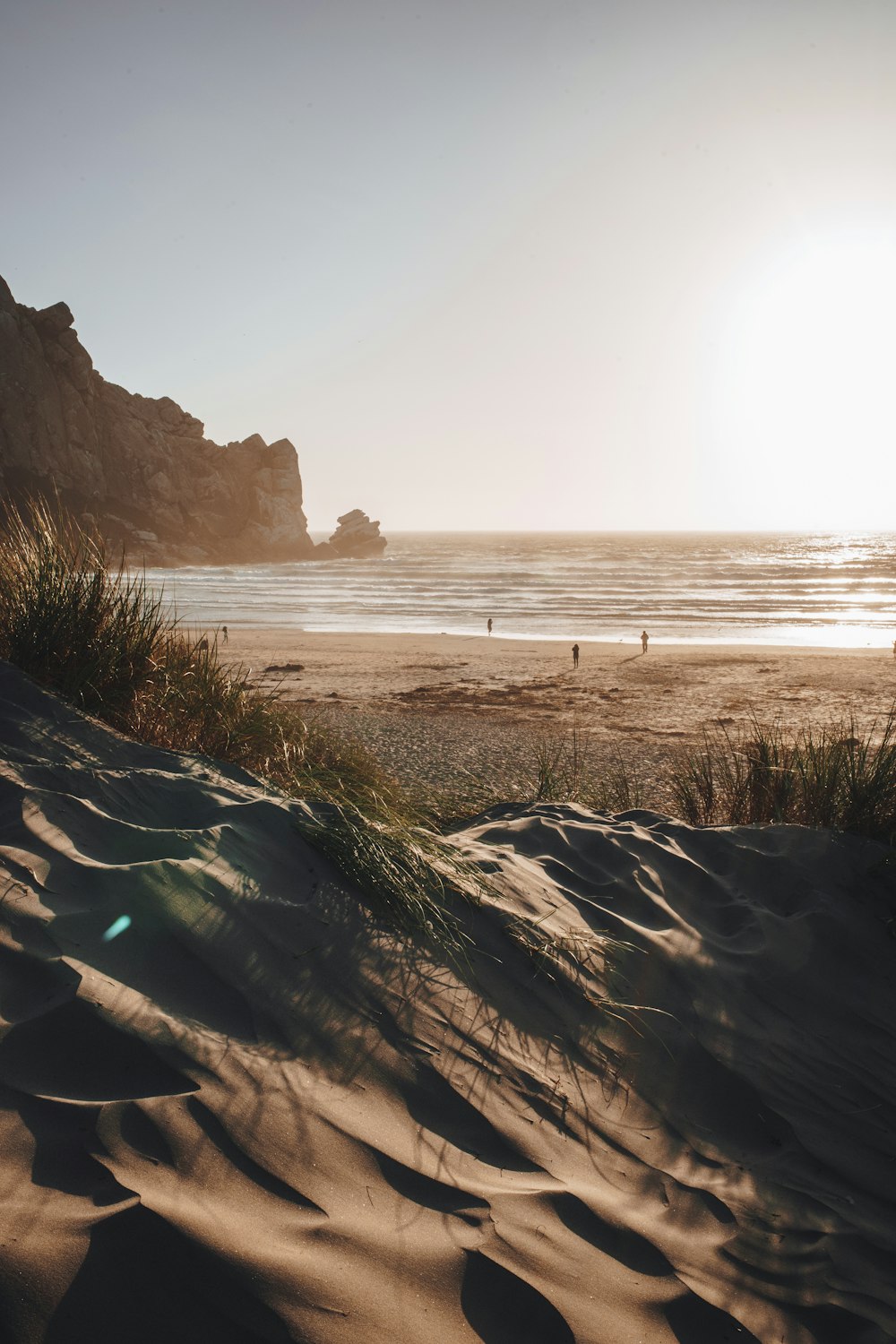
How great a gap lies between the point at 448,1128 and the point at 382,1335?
26.4 inches

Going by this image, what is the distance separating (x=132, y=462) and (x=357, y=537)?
29.5 m

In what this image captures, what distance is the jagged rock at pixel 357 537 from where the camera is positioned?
3802 inches

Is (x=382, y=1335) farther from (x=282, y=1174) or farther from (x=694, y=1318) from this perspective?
(x=694, y=1318)

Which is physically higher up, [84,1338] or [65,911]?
[65,911]

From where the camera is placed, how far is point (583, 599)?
1539 inches

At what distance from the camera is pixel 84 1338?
1346 mm

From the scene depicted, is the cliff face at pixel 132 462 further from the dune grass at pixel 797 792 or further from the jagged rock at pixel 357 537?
the dune grass at pixel 797 792

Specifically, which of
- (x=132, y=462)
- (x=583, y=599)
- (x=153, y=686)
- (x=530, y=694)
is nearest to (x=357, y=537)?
(x=132, y=462)

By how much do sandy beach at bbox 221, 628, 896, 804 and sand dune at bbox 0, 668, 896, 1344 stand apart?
7.86 ft

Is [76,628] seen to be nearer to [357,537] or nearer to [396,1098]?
[396,1098]

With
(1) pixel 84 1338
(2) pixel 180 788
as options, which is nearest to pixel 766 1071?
(1) pixel 84 1338

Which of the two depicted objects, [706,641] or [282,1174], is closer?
[282,1174]

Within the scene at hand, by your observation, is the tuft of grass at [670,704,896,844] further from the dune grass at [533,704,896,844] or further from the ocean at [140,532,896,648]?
the ocean at [140,532,896,648]

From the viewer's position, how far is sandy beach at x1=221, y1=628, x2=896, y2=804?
9492 millimetres
